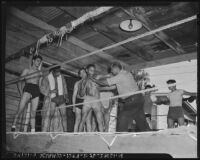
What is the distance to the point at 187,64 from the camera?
2.23m

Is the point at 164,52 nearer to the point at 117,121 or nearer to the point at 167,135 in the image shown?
the point at 117,121

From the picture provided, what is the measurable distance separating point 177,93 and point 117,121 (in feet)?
2.25

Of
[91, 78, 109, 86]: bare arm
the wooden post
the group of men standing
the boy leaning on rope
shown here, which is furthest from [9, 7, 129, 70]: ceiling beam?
the wooden post

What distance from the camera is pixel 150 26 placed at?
2.50m

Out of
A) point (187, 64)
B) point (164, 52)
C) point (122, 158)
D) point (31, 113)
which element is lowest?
point (122, 158)

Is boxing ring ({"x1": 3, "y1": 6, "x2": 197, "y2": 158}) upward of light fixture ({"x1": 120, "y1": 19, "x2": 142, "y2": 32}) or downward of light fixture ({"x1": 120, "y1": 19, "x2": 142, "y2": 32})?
downward

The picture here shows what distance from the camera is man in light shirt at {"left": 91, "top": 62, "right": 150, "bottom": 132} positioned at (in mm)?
A: 2322

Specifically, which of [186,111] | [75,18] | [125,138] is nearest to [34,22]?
[75,18]

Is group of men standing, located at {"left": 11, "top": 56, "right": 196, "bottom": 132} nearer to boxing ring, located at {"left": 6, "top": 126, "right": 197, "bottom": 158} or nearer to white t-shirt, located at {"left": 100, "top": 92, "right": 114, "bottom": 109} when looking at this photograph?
white t-shirt, located at {"left": 100, "top": 92, "right": 114, "bottom": 109}

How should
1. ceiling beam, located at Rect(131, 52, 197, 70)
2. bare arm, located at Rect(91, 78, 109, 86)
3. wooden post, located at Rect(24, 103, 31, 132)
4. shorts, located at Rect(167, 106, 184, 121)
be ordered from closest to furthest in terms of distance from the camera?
1. shorts, located at Rect(167, 106, 184, 121)
2. ceiling beam, located at Rect(131, 52, 197, 70)
3. bare arm, located at Rect(91, 78, 109, 86)
4. wooden post, located at Rect(24, 103, 31, 132)

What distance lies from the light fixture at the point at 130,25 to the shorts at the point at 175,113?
93 cm

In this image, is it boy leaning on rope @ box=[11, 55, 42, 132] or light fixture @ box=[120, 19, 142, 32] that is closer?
light fixture @ box=[120, 19, 142, 32]

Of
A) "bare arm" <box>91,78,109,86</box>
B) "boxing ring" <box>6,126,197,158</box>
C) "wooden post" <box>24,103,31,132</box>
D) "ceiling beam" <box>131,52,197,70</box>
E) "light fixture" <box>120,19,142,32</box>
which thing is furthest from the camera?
"wooden post" <box>24,103,31,132</box>

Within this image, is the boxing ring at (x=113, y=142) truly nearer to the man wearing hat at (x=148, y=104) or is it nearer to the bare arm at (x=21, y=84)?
the bare arm at (x=21, y=84)
